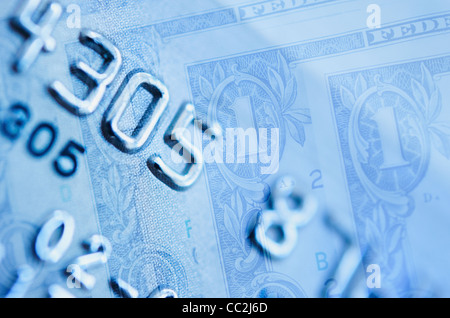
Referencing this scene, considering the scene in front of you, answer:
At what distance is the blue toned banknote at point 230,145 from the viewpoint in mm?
636

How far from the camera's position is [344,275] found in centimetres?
64

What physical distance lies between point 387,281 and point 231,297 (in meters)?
0.25

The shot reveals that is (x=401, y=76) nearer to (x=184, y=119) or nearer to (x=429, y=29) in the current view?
(x=429, y=29)

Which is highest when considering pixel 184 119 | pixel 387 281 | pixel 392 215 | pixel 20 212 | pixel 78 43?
pixel 78 43

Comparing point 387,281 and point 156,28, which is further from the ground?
point 156,28

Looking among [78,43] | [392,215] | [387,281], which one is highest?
[78,43]

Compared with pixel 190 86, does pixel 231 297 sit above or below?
below

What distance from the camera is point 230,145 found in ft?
2.19

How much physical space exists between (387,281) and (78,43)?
0.63m

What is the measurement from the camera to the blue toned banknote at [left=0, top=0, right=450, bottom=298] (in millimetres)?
636

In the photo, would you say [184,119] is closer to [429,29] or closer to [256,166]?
[256,166]

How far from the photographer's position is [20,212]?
623 millimetres

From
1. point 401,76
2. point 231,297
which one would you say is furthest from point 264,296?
point 401,76

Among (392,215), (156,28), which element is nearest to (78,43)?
(156,28)
